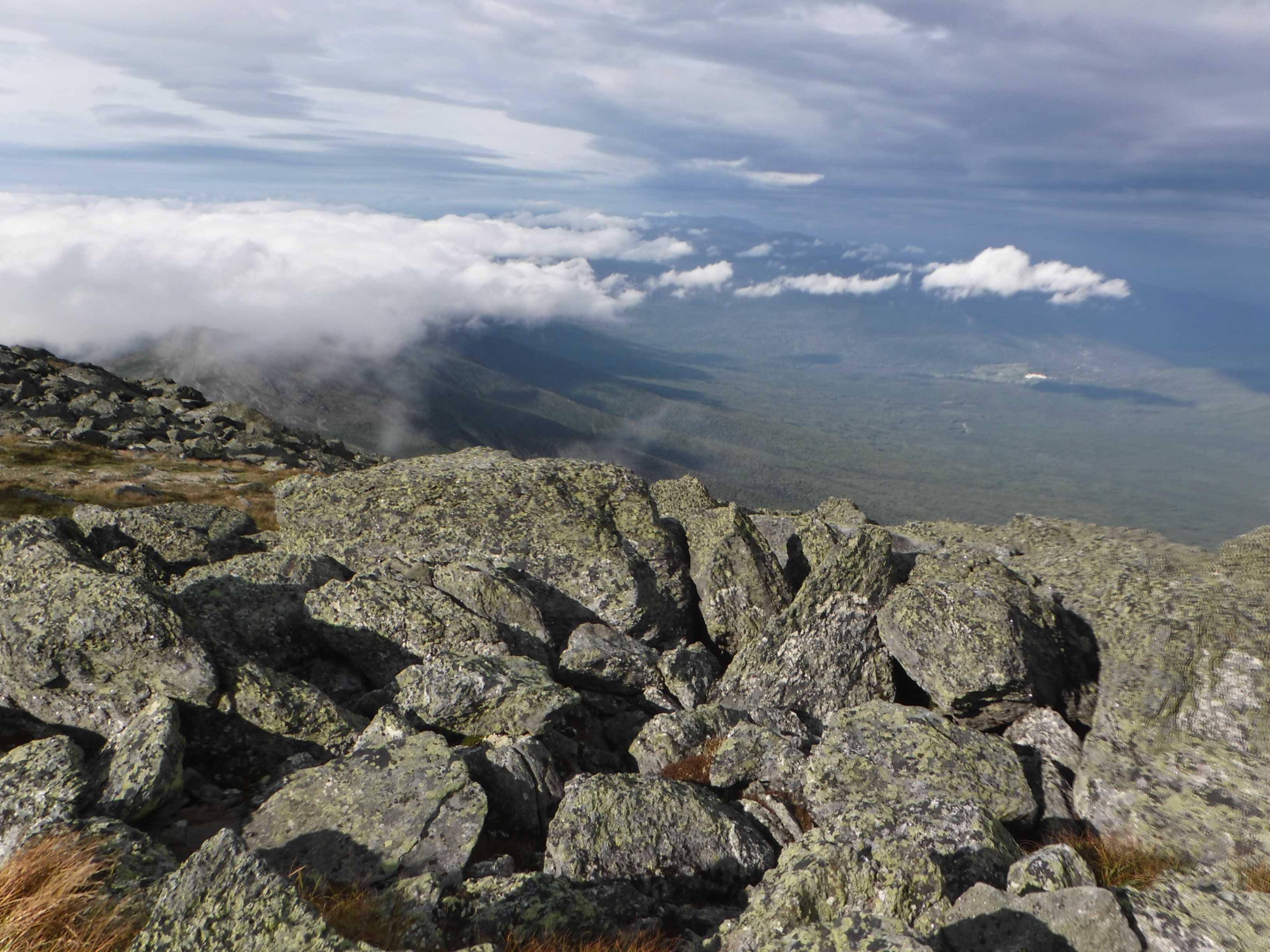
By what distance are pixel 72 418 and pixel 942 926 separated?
13341 cm

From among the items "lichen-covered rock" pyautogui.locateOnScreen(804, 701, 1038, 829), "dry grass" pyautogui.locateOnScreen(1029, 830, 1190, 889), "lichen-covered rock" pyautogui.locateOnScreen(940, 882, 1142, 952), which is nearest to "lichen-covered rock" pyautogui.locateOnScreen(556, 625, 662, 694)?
"lichen-covered rock" pyautogui.locateOnScreen(804, 701, 1038, 829)

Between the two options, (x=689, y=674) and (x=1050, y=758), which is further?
(x=689, y=674)

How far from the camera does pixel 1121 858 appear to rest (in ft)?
46.4

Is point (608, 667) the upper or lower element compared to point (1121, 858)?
lower

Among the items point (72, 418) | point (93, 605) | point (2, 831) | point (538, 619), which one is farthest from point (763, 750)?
point (72, 418)

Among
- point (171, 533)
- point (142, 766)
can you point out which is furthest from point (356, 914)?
point (171, 533)

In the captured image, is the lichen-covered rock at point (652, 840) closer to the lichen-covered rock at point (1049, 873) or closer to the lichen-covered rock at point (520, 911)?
the lichen-covered rock at point (520, 911)

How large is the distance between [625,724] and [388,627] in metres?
6.67

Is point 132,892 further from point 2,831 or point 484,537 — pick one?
point 484,537

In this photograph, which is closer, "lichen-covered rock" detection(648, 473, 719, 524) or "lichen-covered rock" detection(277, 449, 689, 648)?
"lichen-covered rock" detection(277, 449, 689, 648)

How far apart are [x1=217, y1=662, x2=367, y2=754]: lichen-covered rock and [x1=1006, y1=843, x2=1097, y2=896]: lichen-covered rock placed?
12.2m

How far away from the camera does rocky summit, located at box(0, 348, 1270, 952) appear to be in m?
10.2

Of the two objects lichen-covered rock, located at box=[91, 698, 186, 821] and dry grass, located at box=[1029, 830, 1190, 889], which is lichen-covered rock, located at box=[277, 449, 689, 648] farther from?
dry grass, located at box=[1029, 830, 1190, 889]

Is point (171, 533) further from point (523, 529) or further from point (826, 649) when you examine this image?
point (826, 649)
